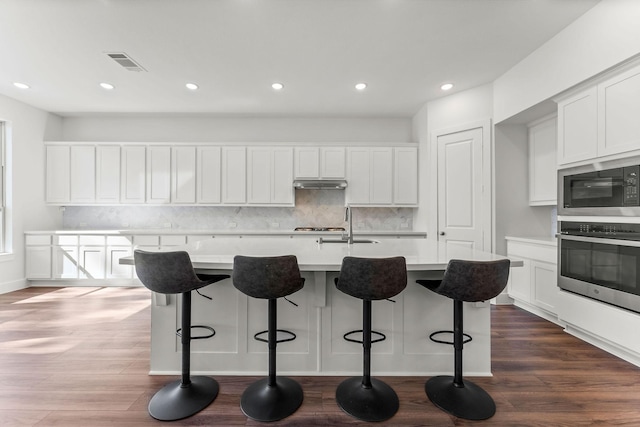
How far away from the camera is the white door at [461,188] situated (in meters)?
4.12

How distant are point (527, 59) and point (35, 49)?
5238mm

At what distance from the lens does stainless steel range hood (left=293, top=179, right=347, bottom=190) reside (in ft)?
16.5

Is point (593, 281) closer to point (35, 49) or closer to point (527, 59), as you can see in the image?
point (527, 59)

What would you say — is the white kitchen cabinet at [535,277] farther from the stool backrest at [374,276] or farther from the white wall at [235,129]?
the white wall at [235,129]

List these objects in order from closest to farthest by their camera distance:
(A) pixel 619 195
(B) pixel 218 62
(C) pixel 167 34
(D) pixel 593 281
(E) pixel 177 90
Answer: (A) pixel 619 195 → (D) pixel 593 281 → (C) pixel 167 34 → (B) pixel 218 62 → (E) pixel 177 90

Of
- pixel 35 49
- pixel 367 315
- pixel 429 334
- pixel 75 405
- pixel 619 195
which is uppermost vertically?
pixel 35 49

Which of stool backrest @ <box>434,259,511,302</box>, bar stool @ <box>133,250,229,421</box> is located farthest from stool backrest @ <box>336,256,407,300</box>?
bar stool @ <box>133,250,229,421</box>

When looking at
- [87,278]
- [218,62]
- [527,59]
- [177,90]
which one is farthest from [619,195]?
[87,278]

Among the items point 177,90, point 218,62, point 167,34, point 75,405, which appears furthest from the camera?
point 177,90

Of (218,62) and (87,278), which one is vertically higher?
(218,62)

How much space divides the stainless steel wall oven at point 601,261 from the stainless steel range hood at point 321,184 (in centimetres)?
296

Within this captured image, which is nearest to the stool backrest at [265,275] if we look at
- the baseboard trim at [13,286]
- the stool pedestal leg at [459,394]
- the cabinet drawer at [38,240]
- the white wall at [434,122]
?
the stool pedestal leg at [459,394]

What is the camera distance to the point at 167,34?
9.48 feet

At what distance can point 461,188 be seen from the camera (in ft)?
14.0
